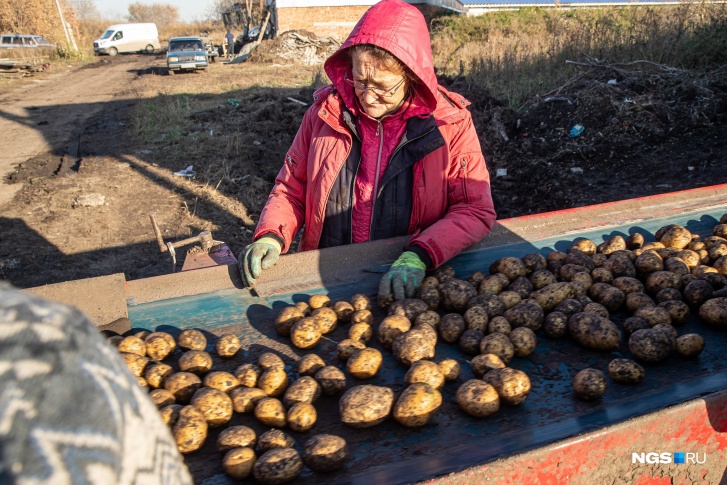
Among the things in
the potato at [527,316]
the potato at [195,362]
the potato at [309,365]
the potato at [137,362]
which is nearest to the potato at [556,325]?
the potato at [527,316]

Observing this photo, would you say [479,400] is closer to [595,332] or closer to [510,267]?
[595,332]

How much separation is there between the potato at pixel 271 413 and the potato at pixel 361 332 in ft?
1.58

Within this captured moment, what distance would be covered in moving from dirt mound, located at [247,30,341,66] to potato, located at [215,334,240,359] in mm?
23222

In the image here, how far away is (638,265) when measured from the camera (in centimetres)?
268

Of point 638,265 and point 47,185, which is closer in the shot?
point 638,265

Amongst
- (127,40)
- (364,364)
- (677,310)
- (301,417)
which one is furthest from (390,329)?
(127,40)

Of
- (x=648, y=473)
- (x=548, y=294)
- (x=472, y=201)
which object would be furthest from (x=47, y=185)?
(x=648, y=473)

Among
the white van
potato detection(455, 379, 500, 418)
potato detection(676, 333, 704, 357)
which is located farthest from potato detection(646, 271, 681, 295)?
the white van

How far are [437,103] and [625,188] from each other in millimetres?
5228

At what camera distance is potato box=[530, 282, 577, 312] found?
2430 millimetres

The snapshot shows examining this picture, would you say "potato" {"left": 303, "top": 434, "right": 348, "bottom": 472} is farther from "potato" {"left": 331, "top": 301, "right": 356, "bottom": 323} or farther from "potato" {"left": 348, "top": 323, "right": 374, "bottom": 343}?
"potato" {"left": 331, "top": 301, "right": 356, "bottom": 323}

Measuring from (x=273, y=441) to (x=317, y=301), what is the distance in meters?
0.85

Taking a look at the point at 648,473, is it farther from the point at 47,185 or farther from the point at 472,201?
the point at 47,185

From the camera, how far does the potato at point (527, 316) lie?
2277mm
